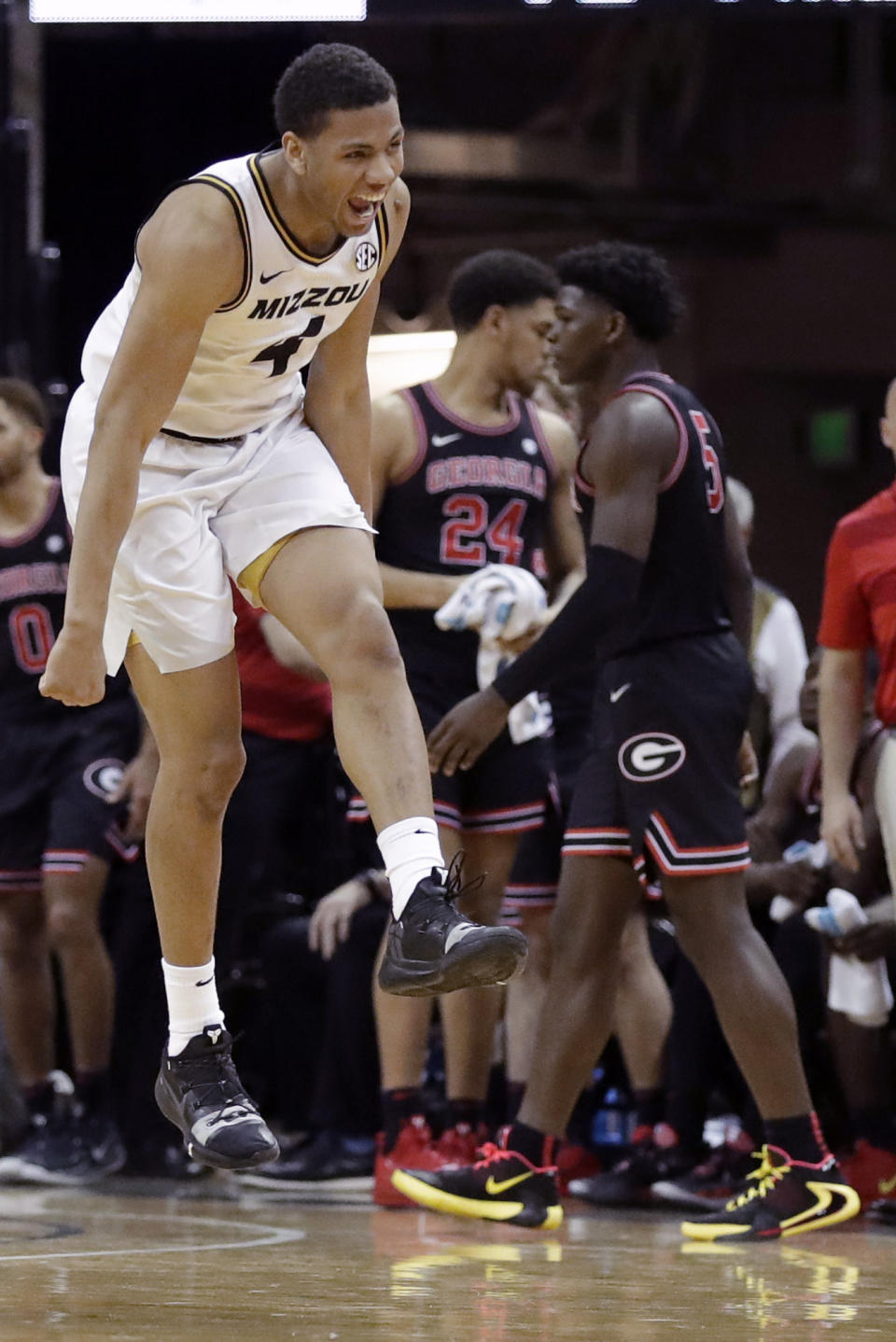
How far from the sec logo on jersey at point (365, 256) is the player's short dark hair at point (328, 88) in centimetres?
23

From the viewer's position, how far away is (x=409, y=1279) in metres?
3.64

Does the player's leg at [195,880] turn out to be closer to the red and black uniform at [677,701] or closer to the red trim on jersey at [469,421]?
the red and black uniform at [677,701]

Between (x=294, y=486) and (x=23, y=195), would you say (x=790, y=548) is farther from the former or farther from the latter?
(x=294, y=486)

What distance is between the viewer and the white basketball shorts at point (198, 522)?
11.8 feet

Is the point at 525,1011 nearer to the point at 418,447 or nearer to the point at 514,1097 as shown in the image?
the point at 514,1097

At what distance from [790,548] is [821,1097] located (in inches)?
179

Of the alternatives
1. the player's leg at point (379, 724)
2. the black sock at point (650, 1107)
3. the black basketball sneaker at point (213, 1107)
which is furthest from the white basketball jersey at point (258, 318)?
the black sock at point (650, 1107)

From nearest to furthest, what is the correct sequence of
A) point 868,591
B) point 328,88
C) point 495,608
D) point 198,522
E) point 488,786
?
point 328,88 → point 198,522 → point 868,591 → point 495,608 → point 488,786

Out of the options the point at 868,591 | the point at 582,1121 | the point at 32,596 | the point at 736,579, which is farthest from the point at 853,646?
the point at 32,596

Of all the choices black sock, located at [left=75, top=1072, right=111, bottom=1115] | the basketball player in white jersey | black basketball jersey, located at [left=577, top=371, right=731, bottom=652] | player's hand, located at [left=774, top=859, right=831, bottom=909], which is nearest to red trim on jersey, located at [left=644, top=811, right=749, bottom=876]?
black basketball jersey, located at [left=577, top=371, right=731, bottom=652]

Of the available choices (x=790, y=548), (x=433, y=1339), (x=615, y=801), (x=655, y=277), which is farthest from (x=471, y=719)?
(x=790, y=548)

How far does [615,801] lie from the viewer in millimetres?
4707

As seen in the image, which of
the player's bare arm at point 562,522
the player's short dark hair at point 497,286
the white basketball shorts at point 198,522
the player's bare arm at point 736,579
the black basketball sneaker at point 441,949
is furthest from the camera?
the player's bare arm at point 562,522

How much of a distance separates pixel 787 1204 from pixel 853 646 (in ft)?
4.50
